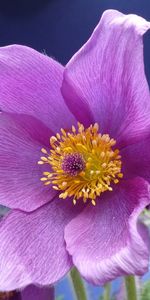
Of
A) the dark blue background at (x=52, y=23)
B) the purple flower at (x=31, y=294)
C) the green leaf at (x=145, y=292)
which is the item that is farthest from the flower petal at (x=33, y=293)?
the dark blue background at (x=52, y=23)

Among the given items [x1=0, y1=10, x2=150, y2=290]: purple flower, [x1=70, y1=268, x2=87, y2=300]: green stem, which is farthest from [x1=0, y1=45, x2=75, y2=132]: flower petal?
[x1=70, y1=268, x2=87, y2=300]: green stem

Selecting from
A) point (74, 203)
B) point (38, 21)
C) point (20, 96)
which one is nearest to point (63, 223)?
point (74, 203)

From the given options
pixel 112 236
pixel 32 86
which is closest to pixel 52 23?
pixel 32 86

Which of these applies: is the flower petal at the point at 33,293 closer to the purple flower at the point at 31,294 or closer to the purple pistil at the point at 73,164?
the purple flower at the point at 31,294

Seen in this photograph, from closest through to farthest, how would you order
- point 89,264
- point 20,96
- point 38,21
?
1. point 89,264
2. point 20,96
3. point 38,21

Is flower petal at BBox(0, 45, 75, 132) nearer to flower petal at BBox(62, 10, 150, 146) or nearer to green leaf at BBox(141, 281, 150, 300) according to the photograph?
flower petal at BBox(62, 10, 150, 146)

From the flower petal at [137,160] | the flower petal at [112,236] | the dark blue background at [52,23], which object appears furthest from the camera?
the dark blue background at [52,23]

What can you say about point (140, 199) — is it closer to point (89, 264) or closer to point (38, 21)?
point (89, 264)
